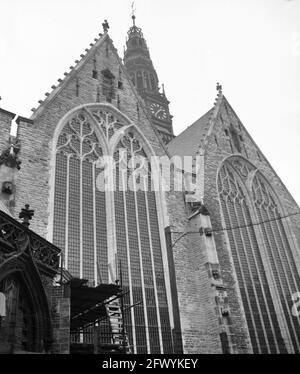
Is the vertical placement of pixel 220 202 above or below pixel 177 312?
above

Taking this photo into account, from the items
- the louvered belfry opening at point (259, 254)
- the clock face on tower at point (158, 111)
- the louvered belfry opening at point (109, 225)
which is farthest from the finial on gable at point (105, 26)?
the clock face on tower at point (158, 111)

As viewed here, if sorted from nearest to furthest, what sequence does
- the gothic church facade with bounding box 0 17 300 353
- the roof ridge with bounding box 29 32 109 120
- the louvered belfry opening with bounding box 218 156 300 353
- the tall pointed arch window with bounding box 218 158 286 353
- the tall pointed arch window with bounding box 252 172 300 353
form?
the gothic church facade with bounding box 0 17 300 353
the roof ridge with bounding box 29 32 109 120
the tall pointed arch window with bounding box 218 158 286 353
the louvered belfry opening with bounding box 218 156 300 353
the tall pointed arch window with bounding box 252 172 300 353

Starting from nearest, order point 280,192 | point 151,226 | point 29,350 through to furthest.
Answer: point 29,350 < point 151,226 < point 280,192

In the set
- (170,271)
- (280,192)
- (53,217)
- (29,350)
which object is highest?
(280,192)

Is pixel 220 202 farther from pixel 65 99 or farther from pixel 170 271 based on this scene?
pixel 65 99

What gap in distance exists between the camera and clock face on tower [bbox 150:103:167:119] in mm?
34500

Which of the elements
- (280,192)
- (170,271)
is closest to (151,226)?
(170,271)

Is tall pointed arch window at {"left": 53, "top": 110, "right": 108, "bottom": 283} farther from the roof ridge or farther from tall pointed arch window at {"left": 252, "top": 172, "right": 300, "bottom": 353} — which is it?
tall pointed arch window at {"left": 252, "top": 172, "right": 300, "bottom": 353}

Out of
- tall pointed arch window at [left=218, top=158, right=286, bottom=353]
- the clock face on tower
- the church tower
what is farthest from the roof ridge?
the clock face on tower

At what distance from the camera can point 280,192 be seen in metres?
23.3

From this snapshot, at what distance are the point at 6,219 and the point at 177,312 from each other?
7.91m

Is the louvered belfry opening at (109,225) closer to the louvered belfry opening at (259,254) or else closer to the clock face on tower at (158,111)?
the louvered belfry opening at (259,254)

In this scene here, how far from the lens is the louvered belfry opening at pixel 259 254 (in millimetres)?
17156

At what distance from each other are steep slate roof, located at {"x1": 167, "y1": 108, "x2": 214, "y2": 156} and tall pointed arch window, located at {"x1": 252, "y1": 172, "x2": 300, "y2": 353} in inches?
155
